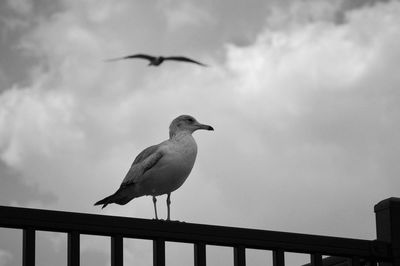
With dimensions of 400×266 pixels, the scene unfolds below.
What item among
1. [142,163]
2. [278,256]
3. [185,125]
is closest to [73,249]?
[278,256]

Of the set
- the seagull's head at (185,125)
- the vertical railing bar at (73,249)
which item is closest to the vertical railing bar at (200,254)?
the vertical railing bar at (73,249)

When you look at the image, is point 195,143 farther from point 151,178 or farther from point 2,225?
point 2,225

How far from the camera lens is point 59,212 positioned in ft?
15.0

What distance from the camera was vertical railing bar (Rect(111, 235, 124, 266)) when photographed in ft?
15.6

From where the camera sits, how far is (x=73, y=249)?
4.63 m

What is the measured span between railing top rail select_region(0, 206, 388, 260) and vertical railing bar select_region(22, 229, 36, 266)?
0.04 metres

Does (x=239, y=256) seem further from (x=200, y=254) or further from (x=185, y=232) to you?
(x=185, y=232)

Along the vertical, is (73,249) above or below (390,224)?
below

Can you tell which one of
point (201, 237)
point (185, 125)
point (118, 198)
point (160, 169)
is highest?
point (185, 125)

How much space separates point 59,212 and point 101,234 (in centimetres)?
30

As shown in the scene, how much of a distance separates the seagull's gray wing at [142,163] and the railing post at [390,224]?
15.3 ft

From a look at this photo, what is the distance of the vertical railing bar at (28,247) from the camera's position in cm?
443

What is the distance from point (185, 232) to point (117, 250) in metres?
0.44

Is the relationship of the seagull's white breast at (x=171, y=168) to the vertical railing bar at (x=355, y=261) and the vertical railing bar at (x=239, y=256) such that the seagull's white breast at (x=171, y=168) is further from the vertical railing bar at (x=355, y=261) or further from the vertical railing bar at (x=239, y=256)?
the vertical railing bar at (x=239, y=256)
